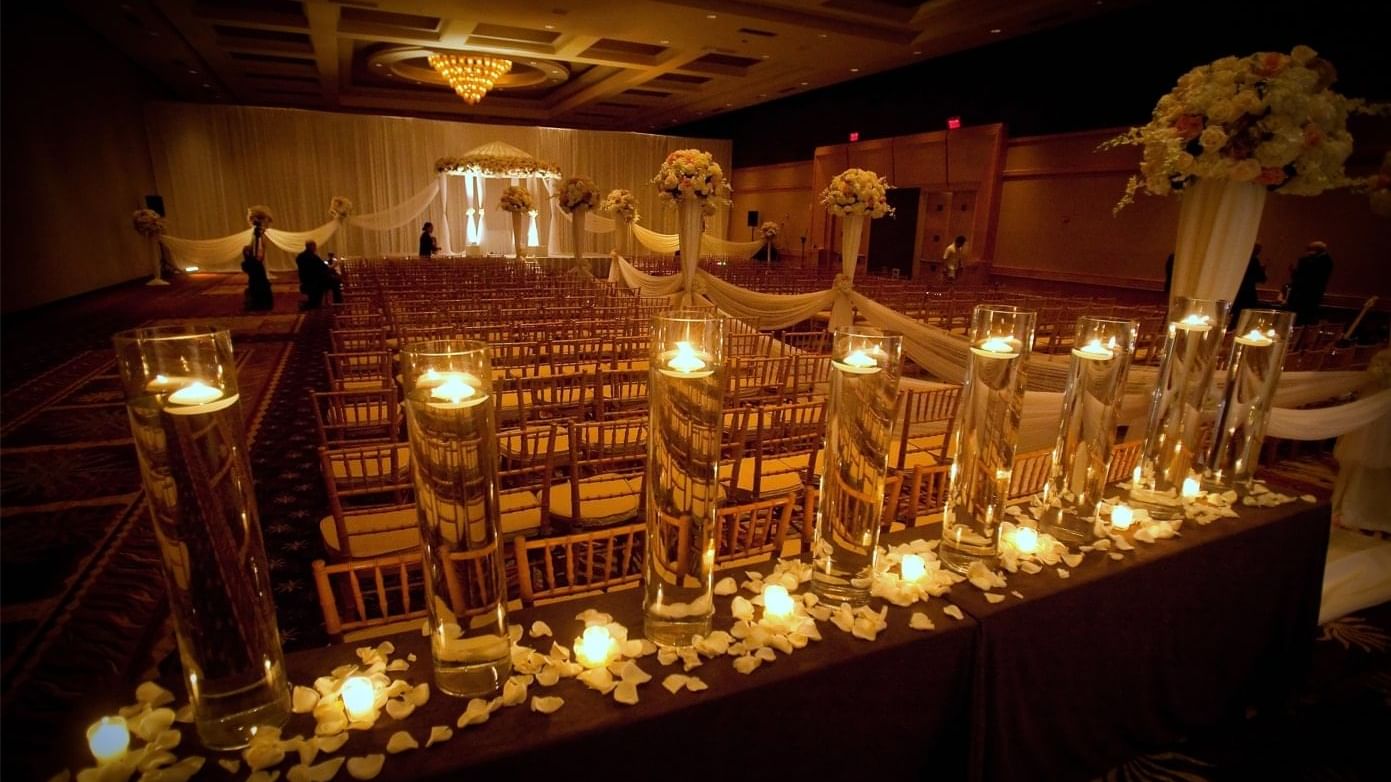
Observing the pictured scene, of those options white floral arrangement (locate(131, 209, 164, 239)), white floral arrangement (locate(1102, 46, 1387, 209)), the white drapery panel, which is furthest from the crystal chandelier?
white floral arrangement (locate(1102, 46, 1387, 209))

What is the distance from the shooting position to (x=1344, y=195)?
24.8 feet

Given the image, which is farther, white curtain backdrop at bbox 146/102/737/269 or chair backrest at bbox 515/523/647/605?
white curtain backdrop at bbox 146/102/737/269

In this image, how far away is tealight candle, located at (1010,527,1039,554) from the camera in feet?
4.73

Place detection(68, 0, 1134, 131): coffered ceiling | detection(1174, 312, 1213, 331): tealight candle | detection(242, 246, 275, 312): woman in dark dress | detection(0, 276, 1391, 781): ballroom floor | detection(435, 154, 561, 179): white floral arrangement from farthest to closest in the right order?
detection(435, 154, 561, 179): white floral arrangement
detection(242, 246, 275, 312): woman in dark dress
detection(68, 0, 1134, 131): coffered ceiling
detection(0, 276, 1391, 781): ballroom floor
detection(1174, 312, 1213, 331): tealight candle

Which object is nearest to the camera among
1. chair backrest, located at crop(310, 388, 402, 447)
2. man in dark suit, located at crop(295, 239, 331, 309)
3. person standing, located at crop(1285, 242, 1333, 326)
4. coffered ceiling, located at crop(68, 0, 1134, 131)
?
chair backrest, located at crop(310, 388, 402, 447)

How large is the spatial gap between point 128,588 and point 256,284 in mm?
8810

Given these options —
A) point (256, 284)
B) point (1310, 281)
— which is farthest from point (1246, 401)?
point (256, 284)

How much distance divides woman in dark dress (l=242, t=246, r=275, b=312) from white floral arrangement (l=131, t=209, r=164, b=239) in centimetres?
404

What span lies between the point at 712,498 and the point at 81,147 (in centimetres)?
1464

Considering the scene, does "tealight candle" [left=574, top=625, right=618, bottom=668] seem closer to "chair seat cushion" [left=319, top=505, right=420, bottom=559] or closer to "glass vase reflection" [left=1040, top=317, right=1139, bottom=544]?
"glass vase reflection" [left=1040, top=317, right=1139, bottom=544]

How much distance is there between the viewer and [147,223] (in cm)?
1227

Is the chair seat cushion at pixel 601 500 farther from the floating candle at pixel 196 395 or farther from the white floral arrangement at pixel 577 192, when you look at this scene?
the white floral arrangement at pixel 577 192

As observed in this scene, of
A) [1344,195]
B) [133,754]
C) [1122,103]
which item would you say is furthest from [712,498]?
[1122,103]

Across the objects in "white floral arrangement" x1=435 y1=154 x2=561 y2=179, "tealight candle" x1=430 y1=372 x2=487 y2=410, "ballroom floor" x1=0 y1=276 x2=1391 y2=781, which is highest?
"white floral arrangement" x1=435 y1=154 x2=561 y2=179
